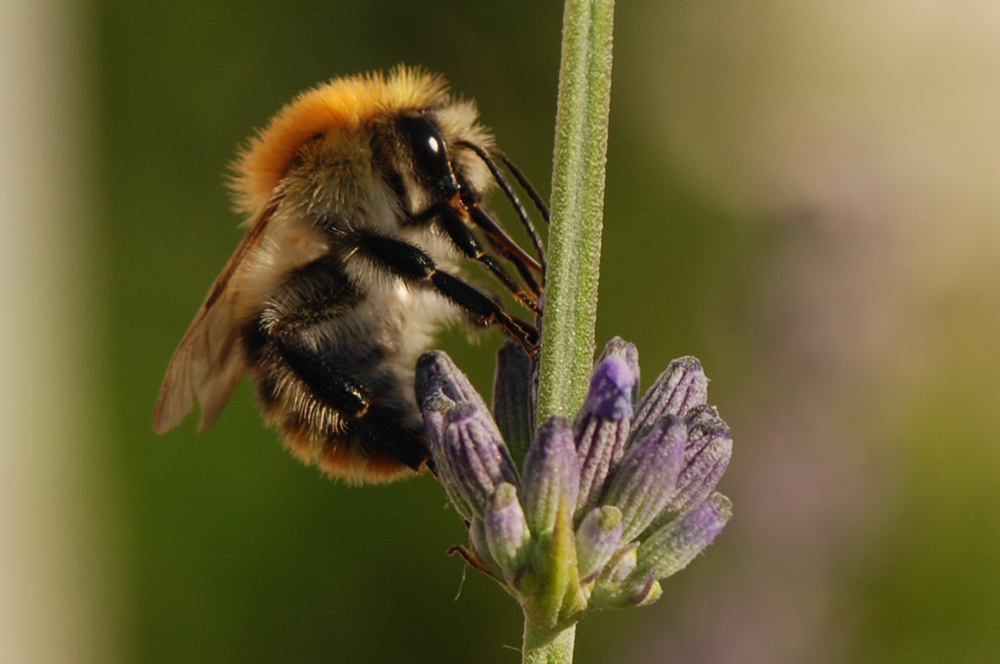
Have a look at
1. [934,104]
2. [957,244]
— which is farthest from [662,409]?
[934,104]

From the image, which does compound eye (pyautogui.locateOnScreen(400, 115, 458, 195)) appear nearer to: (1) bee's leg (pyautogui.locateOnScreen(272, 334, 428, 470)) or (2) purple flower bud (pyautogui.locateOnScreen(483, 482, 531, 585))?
(1) bee's leg (pyautogui.locateOnScreen(272, 334, 428, 470))

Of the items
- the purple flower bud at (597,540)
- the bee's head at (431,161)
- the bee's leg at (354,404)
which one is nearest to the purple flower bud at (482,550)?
the purple flower bud at (597,540)

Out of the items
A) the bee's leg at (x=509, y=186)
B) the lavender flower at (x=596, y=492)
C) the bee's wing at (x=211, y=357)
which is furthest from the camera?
the bee's wing at (x=211, y=357)

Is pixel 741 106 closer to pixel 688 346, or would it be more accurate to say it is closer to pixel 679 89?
pixel 679 89

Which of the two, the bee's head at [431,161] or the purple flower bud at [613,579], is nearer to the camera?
the purple flower bud at [613,579]

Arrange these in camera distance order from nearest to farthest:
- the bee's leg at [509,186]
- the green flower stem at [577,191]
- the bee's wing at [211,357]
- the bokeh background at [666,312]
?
the green flower stem at [577,191] → the bee's leg at [509,186] → the bee's wing at [211,357] → the bokeh background at [666,312]

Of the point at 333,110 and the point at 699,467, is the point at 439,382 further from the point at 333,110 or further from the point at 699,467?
the point at 333,110

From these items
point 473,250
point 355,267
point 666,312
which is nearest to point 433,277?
point 473,250

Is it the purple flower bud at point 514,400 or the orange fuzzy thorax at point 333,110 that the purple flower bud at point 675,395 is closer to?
the purple flower bud at point 514,400
